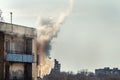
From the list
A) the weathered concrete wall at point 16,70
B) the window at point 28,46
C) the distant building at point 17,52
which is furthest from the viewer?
the window at point 28,46

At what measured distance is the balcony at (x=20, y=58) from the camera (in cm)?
4544

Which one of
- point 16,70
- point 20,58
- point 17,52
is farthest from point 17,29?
point 16,70

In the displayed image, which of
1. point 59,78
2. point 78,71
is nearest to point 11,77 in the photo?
point 59,78

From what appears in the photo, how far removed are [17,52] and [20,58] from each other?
1.03 meters

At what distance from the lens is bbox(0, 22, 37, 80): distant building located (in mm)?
45094

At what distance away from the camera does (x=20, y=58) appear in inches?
1849

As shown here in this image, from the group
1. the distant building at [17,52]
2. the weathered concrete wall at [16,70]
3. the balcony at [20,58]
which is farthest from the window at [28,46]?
the weathered concrete wall at [16,70]

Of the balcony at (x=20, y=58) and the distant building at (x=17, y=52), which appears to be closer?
the distant building at (x=17, y=52)

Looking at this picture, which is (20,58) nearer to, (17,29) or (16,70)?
(16,70)

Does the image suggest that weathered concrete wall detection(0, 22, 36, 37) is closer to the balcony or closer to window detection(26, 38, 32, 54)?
window detection(26, 38, 32, 54)

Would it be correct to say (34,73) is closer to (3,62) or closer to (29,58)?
(29,58)

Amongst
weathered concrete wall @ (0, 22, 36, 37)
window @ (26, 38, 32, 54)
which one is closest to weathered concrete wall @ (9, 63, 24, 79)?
window @ (26, 38, 32, 54)

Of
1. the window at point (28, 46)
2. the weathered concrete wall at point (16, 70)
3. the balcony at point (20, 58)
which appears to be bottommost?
the weathered concrete wall at point (16, 70)

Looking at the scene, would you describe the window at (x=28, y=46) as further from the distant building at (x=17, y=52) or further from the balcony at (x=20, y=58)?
the balcony at (x=20, y=58)
